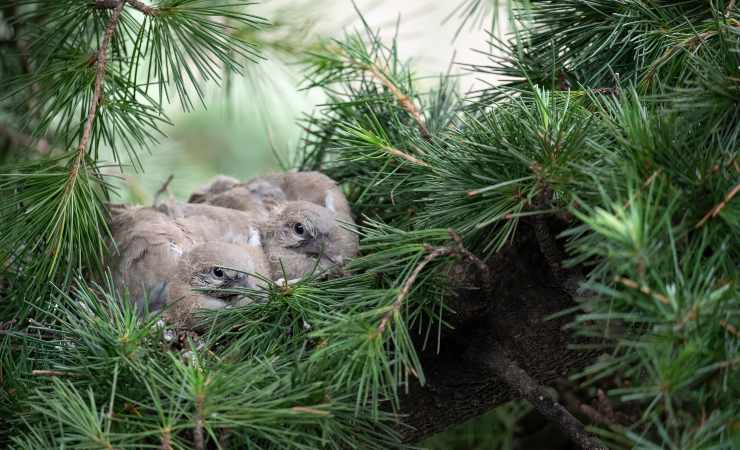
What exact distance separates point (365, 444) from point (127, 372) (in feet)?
1.41

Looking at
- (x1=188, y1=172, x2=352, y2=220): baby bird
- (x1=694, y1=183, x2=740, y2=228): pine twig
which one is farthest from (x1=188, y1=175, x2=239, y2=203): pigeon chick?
(x1=694, y1=183, x2=740, y2=228): pine twig

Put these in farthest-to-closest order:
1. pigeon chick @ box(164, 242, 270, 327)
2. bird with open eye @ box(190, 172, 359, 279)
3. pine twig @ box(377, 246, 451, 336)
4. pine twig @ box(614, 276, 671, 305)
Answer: bird with open eye @ box(190, 172, 359, 279) < pigeon chick @ box(164, 242, 270, 327) < pine twig @ box(377, 246, 451, 336) < pine twig @ box(614, 276, 671, 305)

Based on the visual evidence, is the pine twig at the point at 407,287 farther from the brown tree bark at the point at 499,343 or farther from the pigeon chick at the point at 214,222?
the pigeon chick at the point at 214,222

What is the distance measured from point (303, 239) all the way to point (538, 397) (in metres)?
1.02

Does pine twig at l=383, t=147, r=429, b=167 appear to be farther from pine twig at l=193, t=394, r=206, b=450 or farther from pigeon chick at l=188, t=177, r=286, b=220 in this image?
pigeon chick at l=188, t=177, r=286, b=220

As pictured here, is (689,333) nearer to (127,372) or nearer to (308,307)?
(308,307)

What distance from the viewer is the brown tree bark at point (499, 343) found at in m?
1.70

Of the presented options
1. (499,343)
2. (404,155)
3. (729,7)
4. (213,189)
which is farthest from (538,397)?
(213,189)

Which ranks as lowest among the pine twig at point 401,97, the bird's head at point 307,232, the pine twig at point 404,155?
the bird's head at point 307,232

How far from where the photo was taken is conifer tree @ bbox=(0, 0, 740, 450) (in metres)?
1.13

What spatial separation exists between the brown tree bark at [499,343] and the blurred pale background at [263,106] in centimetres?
→ 53

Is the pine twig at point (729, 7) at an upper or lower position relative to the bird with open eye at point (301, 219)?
upper

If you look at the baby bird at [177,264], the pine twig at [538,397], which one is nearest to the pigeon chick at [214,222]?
the baby bird at [177,264]

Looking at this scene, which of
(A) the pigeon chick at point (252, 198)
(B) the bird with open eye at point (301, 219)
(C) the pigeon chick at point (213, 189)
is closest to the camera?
(B) the bird with open eye at point (301, 219)
